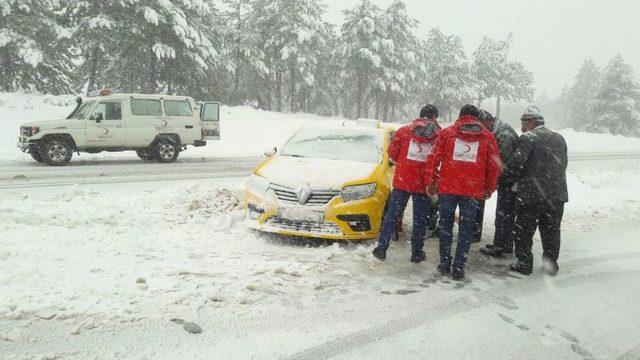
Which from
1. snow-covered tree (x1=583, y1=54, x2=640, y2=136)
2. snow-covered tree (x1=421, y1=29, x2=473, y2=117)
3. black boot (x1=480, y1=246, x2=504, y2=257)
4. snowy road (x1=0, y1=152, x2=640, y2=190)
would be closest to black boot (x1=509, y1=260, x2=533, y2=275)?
black boot (x1=480, y1=246, x2=504, y2=257)

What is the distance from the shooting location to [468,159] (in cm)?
485

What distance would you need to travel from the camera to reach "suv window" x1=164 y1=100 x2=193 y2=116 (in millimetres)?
15094

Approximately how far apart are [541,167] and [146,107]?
40.9ft

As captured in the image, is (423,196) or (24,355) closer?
(24,355)

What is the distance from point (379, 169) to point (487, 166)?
1733mm

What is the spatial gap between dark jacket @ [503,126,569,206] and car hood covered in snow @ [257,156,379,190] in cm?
183

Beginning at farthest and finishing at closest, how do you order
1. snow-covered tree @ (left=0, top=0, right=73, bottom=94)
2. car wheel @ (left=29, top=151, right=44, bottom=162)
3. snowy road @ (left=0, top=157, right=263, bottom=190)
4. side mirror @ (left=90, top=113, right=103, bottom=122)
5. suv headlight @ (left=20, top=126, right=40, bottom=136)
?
snow-covered tree @ (left=0, top=0, right=73, bottom=94) < side mirror @ (left=90, top=113, right=103, bottom=122) < car wheel @ (left=29, top=151, right=44, bottom=162) < suv headlight @ (left=20, top=126, right=40, bottom=136) < snowy road @ (left=0, top=157, right=263, bottom=190)

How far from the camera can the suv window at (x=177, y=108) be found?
49.5ft

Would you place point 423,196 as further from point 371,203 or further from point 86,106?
point 86,106

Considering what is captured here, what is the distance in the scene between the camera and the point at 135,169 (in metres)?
12.9

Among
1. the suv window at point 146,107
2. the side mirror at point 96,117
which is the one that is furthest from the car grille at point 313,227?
the suv window at point 146,107

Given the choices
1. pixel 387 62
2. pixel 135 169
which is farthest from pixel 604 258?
pixel 387 62

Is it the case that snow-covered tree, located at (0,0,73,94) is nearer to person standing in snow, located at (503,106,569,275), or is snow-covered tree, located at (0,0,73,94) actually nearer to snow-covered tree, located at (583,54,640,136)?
person standing in snow, located at (503,106,569,275)

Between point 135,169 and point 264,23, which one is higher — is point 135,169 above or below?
below
